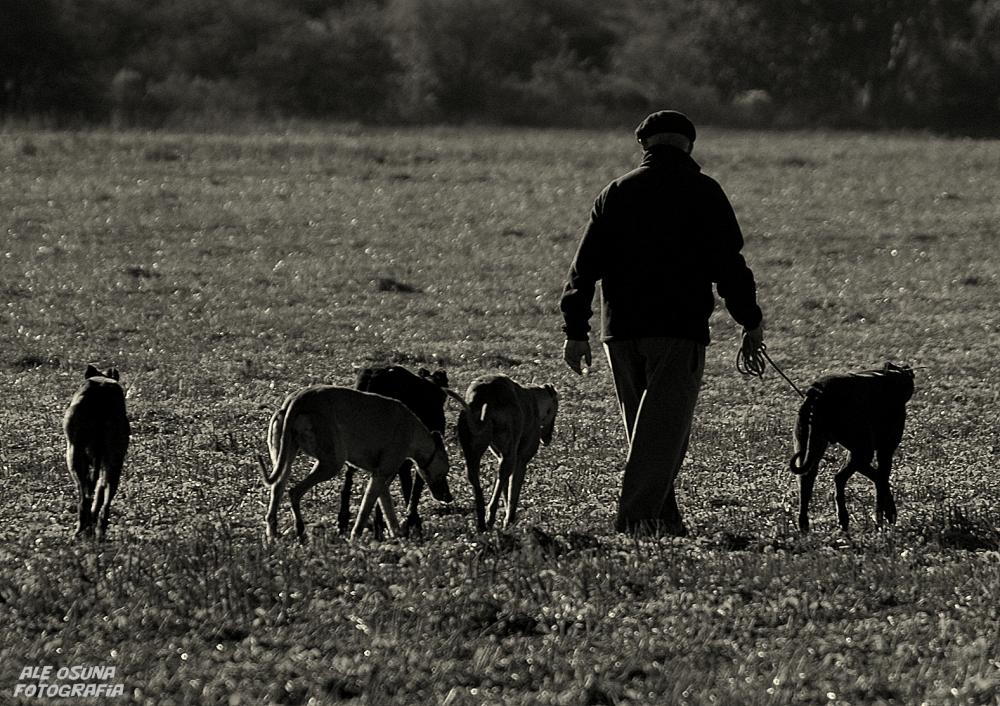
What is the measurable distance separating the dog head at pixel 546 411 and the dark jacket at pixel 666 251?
3.83 feet

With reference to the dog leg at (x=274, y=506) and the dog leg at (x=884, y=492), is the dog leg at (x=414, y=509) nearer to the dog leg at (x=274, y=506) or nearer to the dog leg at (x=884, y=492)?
the dog leg at (x=274, y=506)

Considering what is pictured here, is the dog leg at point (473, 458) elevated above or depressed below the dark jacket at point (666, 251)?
below

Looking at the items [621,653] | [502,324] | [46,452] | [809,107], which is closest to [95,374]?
[46,452]

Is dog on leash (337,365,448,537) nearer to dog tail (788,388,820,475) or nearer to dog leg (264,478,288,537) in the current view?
dog leg (264,478,288,537)

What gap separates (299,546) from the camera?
6680mm

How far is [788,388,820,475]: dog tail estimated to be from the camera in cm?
770

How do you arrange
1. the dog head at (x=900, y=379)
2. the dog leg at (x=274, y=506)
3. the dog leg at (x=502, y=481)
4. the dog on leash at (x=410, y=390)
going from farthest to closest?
the dog on leash at (x=410, y=390) → the dog leg at (x=502, y=481) → the dog head at (x=900, y=379) → the dog leg at (x=274, y=506)

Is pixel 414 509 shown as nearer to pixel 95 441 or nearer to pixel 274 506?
pixel 274 506

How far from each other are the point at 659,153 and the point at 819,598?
8.74 feet

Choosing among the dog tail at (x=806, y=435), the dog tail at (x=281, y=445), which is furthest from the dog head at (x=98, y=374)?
the dog tail at (x=806, y=435)

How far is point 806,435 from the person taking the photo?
7883 millimetres

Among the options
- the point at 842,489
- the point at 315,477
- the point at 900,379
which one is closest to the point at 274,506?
the point at 315,477

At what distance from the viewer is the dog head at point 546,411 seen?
861cm

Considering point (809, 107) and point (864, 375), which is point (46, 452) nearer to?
point (864, 375)
